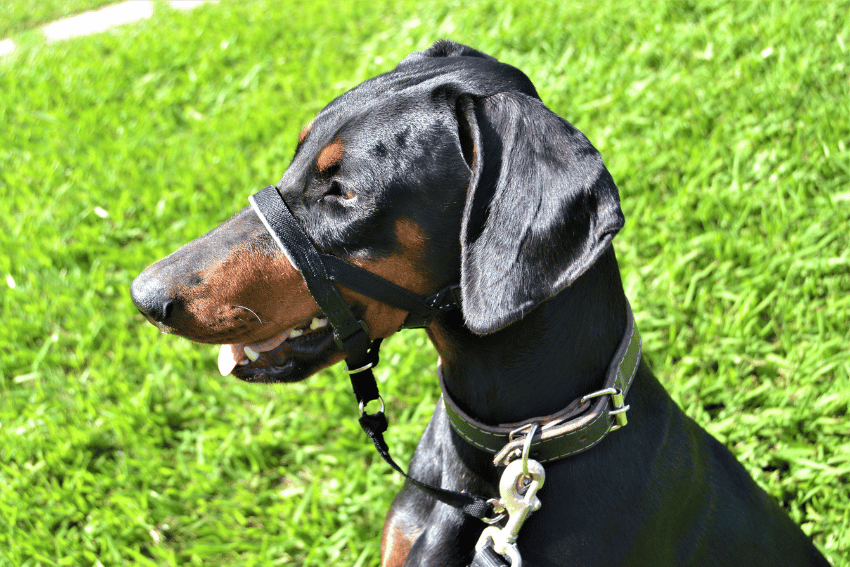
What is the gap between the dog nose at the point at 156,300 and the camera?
1822 millimetres

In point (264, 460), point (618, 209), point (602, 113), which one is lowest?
point (264, 460)

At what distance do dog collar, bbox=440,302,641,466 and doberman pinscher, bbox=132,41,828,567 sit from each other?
3 centimetres

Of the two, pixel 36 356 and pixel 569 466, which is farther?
pixel 36 356

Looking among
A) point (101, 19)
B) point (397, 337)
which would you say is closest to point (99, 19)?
point (101, 19)

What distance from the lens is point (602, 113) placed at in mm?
4641

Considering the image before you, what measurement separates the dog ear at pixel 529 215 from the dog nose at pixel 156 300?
75 cm

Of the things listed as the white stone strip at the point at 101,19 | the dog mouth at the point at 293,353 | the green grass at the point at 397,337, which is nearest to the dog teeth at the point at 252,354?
the dog mouth at the point at 293,353

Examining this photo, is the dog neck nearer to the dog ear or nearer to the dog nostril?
the dog ear

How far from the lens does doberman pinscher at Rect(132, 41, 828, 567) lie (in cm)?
171

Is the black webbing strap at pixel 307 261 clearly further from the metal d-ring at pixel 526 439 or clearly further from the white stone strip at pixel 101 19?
the white stone strip at pixel 101 19

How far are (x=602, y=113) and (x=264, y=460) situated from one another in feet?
9.89

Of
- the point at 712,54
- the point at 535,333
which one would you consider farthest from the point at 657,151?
the point at 535,333

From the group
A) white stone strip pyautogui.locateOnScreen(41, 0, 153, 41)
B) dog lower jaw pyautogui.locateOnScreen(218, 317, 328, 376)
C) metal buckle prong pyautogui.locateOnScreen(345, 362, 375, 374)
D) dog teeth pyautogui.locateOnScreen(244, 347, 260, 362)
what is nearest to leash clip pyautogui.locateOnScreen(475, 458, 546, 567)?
metal buckle prong pyautogui.locateOnScreen(345, 362, 375, 374)

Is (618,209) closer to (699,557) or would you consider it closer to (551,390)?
(551,390)
